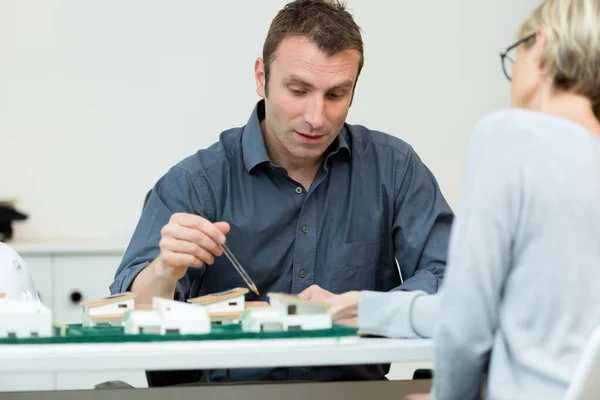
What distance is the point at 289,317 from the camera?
155cm

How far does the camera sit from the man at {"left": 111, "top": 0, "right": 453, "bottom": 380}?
86.7 inches

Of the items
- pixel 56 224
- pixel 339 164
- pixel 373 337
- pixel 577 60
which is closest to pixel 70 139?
pixel 56 224

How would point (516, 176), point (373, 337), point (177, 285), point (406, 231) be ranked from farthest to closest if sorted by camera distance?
point (406, 231) → point (177, 285) → point (373, 337) → point (516, 176)

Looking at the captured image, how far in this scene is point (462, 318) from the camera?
1288 mm

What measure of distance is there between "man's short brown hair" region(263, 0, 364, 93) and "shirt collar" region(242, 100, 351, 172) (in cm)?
10

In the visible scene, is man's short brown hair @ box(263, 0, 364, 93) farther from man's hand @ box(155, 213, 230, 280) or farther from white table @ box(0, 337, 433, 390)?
white table @ box(0, 337, 433, 390)

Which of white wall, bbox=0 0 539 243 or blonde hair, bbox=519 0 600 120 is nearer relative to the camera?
blonde hair, bbox=519 0 600 120

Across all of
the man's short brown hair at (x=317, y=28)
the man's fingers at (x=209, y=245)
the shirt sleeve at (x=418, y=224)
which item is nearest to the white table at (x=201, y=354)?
the man's fingers at (x=209, y=245)

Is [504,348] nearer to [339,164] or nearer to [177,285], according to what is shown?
[177,285]

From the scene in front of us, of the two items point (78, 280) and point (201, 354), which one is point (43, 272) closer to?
point (78, 280)

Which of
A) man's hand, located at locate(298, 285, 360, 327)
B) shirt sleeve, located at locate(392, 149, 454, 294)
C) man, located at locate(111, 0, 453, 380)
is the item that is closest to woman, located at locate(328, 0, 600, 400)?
man's hand, located at locate(298, 285, 360, 327)

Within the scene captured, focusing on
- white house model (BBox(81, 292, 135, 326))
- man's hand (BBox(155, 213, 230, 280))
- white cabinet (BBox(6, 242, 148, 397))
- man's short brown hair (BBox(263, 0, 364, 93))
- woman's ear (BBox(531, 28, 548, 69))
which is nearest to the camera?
woman's ear (BBox(531, 28, 548, 69))

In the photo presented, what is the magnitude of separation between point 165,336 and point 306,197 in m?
0.85

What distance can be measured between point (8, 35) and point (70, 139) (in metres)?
0.48
